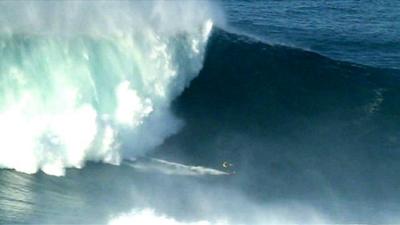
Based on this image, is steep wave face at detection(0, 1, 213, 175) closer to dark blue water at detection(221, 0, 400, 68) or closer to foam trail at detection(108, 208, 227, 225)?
foam trail at detection(108, 208, 227, 225)

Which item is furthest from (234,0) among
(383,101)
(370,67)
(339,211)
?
(339,211)

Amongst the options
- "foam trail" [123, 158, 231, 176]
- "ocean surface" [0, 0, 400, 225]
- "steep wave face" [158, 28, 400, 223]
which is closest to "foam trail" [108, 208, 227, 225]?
"ocean surface" [0, 0, 400, 225]

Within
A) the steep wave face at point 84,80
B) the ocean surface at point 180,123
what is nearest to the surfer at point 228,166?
the ocean surface at point 180,123

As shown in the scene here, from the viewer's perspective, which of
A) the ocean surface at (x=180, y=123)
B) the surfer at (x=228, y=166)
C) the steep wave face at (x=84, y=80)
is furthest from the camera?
the surfer at (x=228, y=166)

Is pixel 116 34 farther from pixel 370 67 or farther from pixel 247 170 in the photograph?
pixel 370 67

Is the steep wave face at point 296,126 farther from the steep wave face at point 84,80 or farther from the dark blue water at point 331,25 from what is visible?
the steep wave face at point 84,80

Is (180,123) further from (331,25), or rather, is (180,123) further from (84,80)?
(331,25)

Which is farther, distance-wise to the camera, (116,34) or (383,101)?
(383,101)
